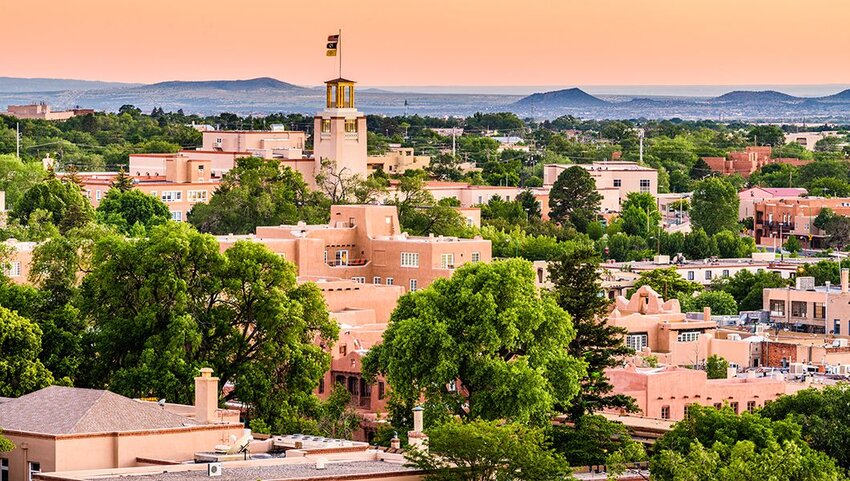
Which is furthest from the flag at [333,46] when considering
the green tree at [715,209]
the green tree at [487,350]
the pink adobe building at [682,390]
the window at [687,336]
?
the green tree at [487,350]

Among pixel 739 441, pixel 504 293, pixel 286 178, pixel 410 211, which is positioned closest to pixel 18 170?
pixel 286 178

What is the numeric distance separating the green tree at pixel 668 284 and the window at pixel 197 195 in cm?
2798

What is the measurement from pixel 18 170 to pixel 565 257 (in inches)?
2491

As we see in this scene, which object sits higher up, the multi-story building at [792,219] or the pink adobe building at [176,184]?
the pink adobe building at [176,184]

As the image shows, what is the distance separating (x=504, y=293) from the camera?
56.3m

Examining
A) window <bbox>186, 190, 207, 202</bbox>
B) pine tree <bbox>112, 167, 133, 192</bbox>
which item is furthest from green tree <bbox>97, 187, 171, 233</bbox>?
window <bbox>186, 190, 207, 202</bbox>

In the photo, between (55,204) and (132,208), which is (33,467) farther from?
(132,208)

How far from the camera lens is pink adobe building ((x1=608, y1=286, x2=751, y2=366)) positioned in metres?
74.7

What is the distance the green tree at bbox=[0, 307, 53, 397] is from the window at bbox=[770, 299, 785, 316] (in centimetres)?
4154

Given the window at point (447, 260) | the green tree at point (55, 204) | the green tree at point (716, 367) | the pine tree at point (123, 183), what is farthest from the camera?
the pine tree at point (123, 183)

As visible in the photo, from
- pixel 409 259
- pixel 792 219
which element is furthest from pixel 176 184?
pixel 409 259

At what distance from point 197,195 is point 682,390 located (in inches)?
2446

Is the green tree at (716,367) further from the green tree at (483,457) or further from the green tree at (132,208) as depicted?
the green tree at (132,208)

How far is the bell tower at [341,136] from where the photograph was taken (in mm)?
119875
